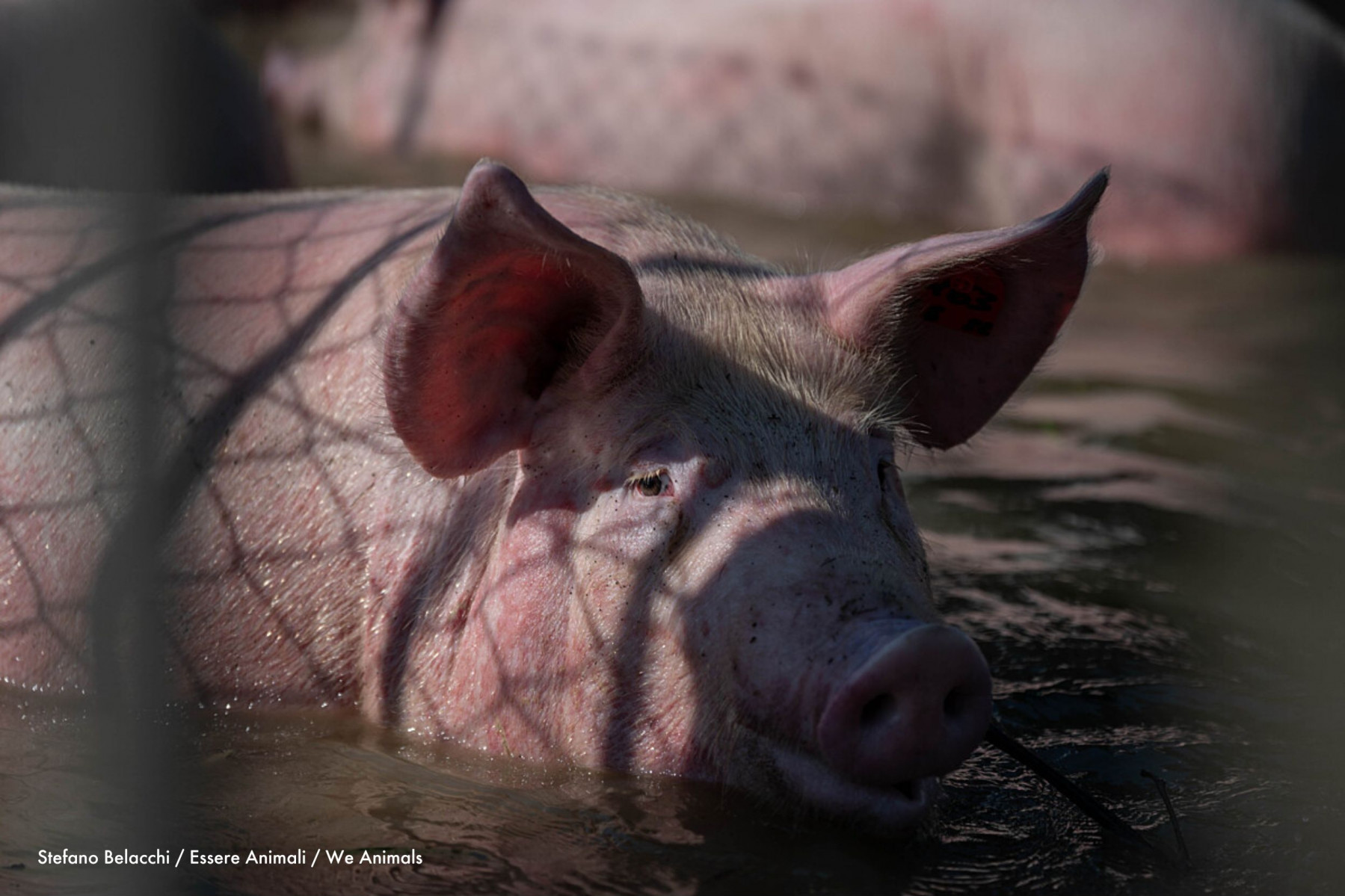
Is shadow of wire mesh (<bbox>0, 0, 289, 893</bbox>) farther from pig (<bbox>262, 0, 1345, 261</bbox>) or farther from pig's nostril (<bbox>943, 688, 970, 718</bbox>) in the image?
pig (<bbox>262, 0, 1345, 261</bbox>)

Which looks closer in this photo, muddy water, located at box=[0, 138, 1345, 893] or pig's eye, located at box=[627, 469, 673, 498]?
muddy water, located at box=[0, 138, 1345, 893]

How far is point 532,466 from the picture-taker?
3.23 metres

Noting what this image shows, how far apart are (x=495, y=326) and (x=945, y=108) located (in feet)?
18.7

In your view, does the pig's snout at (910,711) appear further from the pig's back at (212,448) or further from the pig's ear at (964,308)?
the pig's back at (212,448)

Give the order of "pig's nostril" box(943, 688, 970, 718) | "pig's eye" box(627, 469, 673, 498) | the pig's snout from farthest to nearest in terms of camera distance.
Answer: "pig's eye" box(627, 469, 673, 498), "pig's nostril" box(943, 688, 970, 718), the pig's snout

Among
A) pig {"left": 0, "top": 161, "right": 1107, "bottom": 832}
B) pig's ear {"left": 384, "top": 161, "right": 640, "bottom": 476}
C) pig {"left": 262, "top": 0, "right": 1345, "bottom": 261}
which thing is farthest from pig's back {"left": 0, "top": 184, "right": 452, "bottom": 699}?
pig {"left": 262, "top": 0, "right": 1345, "bottom": 261}

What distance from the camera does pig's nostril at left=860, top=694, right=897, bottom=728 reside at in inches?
107

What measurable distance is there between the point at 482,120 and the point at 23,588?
20.6 feet

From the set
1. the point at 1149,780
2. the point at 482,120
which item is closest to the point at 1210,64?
the point at 482,120

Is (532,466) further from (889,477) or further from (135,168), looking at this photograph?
(135,168)

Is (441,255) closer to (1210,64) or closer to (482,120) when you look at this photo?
(1210,64)

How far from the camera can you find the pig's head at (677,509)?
278 cm

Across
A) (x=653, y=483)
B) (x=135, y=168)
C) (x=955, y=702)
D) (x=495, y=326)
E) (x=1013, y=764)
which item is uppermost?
(x=495, y=326)

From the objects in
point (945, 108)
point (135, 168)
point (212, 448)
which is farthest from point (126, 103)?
point (945, 108)
